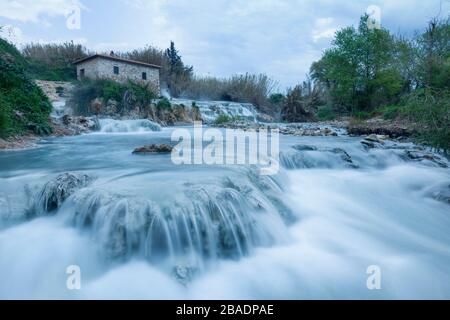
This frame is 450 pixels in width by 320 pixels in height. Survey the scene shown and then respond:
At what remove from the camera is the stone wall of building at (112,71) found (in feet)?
66.4

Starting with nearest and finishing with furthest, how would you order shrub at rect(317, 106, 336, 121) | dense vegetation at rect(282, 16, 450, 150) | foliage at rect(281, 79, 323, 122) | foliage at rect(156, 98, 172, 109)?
dense vegetation at rect(282, 16, 450, 150), foliage at rect(156, 98, 172, 109), shrub at rect(317, 106, 336, 121), foliage at rect(281, 79, 323, 122)

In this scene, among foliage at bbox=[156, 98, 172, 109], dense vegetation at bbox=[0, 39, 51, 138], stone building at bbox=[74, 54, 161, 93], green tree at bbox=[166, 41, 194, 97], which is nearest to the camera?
dense vegetation at bbox=[0, 39, 51, 138]

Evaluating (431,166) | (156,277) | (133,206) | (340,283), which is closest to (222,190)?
(133,206)

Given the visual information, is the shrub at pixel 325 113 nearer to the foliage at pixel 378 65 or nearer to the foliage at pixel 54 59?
the foliage at pixel 378 65

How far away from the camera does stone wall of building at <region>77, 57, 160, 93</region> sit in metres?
20.2

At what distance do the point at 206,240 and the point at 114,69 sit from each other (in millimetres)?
20899

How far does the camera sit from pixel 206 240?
109 inches

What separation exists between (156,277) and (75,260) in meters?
0.78

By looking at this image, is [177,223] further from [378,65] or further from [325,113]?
[325,113]

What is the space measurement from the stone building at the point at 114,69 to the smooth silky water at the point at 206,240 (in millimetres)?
17902

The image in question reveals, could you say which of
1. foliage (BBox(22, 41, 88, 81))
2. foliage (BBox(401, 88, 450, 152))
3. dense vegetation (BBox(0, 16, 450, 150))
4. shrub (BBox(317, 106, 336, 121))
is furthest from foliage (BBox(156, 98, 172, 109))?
foliage (BBox(401, 88, 450, 152))

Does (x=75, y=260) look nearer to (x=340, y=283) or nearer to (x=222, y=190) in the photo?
(x=222, y=190)

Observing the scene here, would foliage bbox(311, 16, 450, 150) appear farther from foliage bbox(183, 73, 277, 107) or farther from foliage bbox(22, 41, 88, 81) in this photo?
→ foliage bbox(22, 41, 88, 81)
